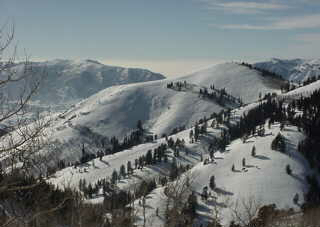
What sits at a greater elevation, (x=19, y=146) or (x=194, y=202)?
(x=19, y=146)

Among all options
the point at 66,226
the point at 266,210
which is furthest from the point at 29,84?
the point at 66,226

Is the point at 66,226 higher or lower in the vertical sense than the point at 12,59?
lower

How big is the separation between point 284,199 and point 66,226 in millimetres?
153590

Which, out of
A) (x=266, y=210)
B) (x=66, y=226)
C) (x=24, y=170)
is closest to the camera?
(x=24, y=170)

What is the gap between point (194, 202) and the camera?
181 meters

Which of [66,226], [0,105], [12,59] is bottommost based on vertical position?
[66,226]

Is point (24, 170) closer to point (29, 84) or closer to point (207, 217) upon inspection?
point (29, 84)

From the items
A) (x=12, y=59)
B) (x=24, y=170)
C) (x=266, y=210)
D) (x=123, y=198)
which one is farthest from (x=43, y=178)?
(x=123, y=198)

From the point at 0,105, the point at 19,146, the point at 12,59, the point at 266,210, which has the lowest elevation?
the point at 266,210

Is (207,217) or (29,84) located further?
(207,217)

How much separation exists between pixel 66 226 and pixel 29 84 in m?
42.6

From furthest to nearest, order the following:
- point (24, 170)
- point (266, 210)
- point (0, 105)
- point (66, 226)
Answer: point (66, 226)
point (266, 210)
point (24, 170)
point (0, 105)

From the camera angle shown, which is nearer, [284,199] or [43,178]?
[43,178]

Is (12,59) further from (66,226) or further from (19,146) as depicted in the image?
(66,226)
